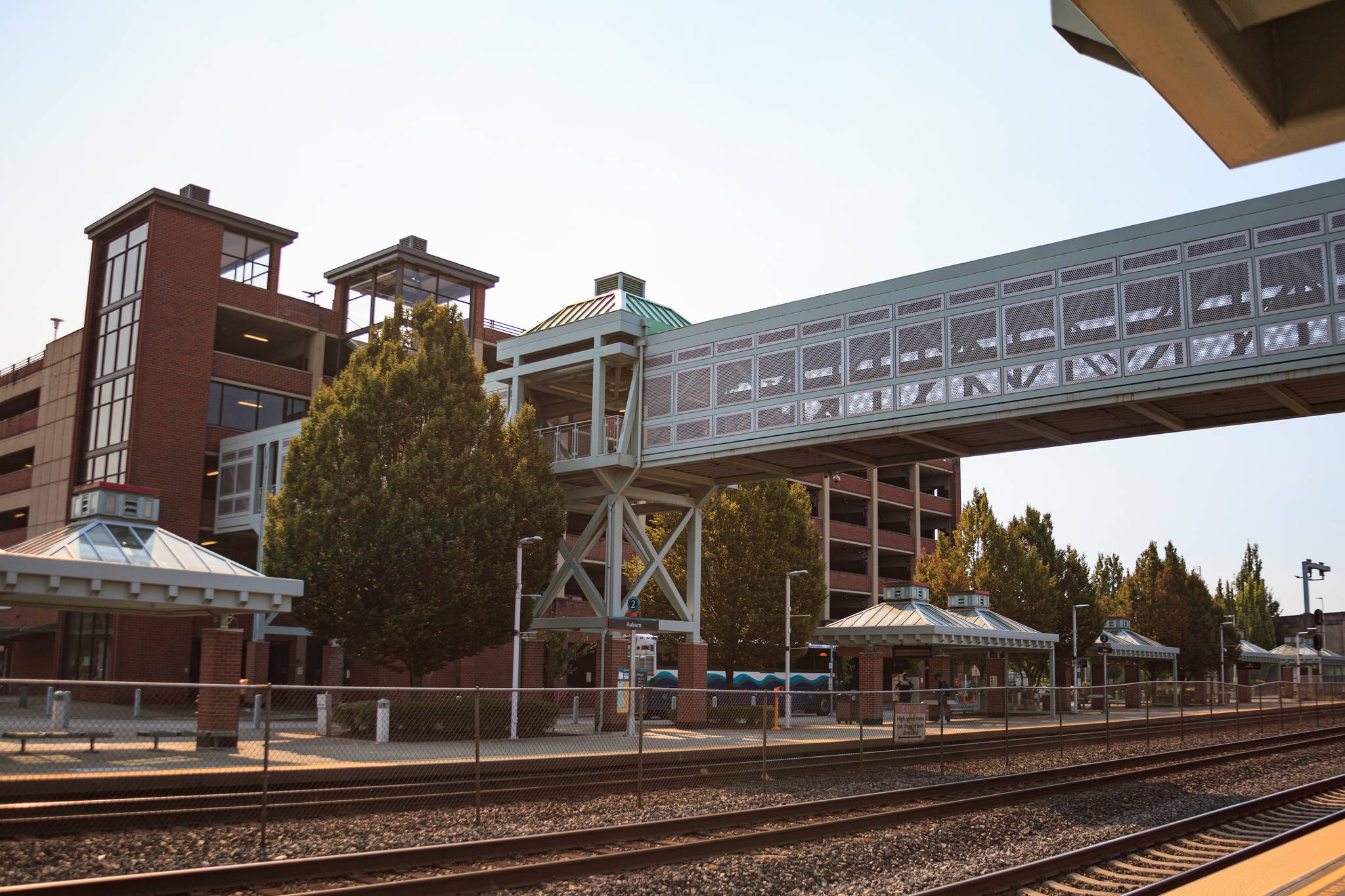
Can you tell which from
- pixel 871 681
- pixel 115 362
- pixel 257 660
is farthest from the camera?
pixel 115 362

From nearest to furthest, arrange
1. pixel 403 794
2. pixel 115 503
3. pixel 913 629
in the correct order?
pixel 403 794
pixel 115 503
pixel 913 629

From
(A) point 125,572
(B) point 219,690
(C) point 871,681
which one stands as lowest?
(C) point 871,681

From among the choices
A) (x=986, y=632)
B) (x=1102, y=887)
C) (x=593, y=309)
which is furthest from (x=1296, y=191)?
(x=986, y=632)

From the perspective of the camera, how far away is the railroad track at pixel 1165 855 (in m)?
10.9

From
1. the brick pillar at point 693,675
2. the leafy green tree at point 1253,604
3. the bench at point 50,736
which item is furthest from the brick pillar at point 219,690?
the leafy green tree at point 1253,604

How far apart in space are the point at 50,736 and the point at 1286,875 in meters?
16.0

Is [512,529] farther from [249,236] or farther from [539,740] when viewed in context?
[249,236]

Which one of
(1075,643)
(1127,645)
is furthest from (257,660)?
(1127,645)

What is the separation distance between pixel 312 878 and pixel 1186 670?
7700 centimetres

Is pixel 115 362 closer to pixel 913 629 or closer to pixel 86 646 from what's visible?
pixel 86 646

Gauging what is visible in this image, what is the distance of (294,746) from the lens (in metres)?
19.1

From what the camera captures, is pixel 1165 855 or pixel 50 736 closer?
pixel 1165 855

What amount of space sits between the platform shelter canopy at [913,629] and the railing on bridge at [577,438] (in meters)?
13.0

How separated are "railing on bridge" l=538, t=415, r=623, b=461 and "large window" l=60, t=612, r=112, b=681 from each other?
762 inches
